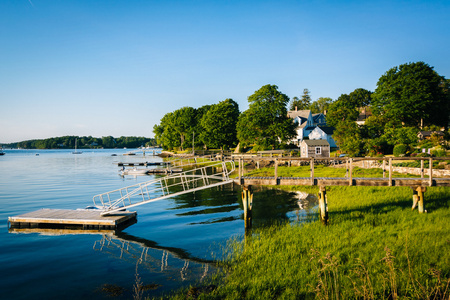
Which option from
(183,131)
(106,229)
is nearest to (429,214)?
(106,229)

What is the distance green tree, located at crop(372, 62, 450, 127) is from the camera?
5331cm

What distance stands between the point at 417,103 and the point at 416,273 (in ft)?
183

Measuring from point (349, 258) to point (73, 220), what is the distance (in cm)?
1561

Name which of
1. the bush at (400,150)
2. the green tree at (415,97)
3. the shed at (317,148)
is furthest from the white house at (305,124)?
the bush at (400,150)

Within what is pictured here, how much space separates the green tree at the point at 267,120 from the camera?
2266 inches

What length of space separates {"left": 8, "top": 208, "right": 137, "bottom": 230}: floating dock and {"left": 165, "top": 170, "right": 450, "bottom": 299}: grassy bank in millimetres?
7987

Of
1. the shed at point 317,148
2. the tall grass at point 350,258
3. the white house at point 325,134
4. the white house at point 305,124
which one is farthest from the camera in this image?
the white house at point 305,124

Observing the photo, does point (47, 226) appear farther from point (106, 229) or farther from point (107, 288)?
point (107, 288)

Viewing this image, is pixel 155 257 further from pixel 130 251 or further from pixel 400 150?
pixel 400 150

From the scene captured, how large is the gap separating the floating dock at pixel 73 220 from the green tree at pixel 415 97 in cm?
5525

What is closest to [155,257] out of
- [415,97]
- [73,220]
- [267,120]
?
A: [73,220]

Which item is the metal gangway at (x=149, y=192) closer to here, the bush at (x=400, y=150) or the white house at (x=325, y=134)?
the bush at (x=400, y=150)

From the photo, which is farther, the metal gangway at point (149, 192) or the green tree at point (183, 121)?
the green tree at point (183, 121)

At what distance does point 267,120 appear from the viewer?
57.8 m
